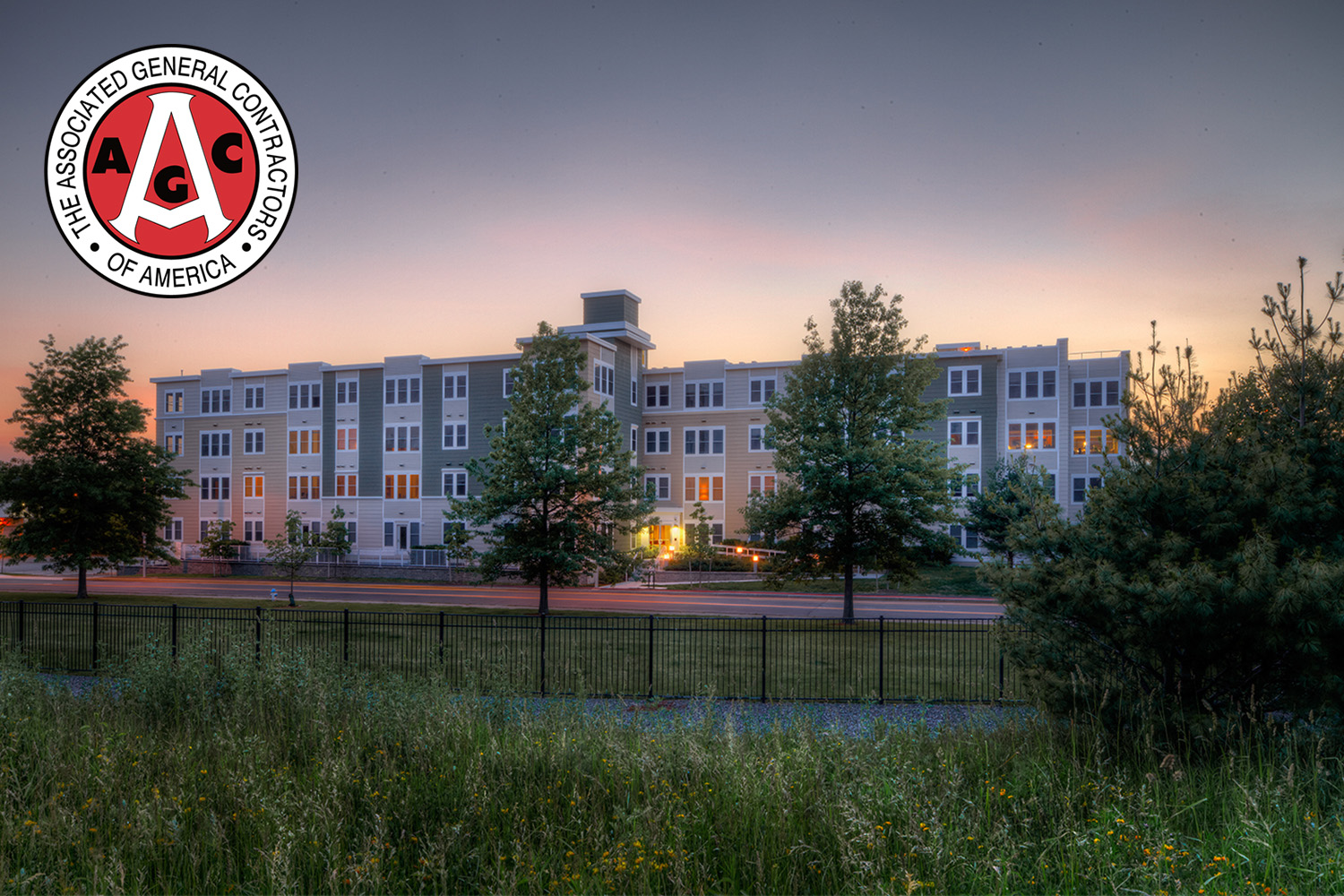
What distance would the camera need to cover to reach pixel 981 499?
37.1 m

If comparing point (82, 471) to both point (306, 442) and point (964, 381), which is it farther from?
point (964, 381)

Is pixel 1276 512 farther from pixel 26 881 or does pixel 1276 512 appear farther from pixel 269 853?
pixel 26 881

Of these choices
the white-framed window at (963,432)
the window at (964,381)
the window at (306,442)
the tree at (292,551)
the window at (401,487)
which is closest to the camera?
the tree at (292,551)

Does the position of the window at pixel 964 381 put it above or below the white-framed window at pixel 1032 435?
above

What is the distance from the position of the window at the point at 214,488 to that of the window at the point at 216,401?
4640mm

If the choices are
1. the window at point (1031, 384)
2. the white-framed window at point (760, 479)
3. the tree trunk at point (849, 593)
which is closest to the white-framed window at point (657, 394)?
the white-framed window at point (760, 479)

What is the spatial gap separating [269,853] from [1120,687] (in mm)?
7518

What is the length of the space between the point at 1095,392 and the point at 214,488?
190 feet

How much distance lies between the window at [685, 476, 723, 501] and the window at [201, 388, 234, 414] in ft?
106

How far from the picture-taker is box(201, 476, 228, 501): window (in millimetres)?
53562

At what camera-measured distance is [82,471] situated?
30656 millimetres

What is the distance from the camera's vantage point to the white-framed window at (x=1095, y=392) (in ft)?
150

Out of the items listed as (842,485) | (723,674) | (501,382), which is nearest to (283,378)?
(501,382)

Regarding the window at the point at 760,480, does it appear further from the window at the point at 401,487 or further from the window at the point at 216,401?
the window at the point at 216,401
